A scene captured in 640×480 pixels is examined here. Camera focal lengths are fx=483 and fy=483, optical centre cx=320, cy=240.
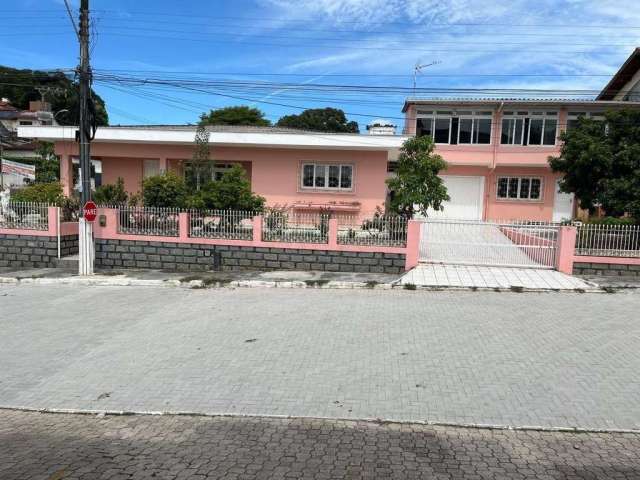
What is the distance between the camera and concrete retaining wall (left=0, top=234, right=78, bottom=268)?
1245 centimetres

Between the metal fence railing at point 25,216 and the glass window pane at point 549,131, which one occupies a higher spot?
the glass window pane at point 549,131

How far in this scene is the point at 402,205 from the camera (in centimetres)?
1239

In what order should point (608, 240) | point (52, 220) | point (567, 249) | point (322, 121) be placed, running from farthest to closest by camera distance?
point (322, 121) → point (52, 220) → point (567, 249) → point (608, 240)

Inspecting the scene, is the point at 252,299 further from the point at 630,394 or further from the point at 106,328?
the point at 630,394

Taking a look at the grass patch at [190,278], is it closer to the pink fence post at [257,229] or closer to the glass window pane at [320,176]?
the pink fence post at [257,229]

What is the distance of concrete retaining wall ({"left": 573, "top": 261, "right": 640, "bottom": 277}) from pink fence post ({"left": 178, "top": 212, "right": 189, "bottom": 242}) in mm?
9383

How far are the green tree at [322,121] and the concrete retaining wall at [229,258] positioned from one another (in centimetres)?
4419

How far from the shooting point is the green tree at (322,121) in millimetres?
55344

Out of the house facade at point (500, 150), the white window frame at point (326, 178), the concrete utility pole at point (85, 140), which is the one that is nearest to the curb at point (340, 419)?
the concrete utility pole at point (85, 140)

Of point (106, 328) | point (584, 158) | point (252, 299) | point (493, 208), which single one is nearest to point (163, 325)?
point (106, 328)

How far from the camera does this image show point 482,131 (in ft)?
67.0

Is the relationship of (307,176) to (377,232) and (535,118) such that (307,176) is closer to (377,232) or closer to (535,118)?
(377,232)

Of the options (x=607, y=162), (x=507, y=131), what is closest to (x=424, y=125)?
(x=507, y=131)

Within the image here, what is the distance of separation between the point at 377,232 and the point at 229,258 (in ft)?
12.2
